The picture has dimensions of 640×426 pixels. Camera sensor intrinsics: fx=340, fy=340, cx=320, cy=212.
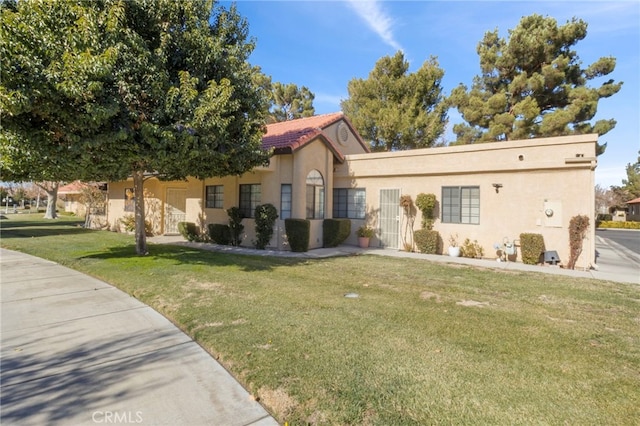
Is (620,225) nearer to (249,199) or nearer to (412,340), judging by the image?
(249,199)

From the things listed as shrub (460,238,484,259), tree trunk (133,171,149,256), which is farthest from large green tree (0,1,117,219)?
shrub (460,238,484,259)

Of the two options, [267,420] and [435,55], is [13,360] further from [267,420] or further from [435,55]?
[435,55]

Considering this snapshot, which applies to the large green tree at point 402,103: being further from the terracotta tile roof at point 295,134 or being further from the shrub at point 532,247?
the shrub at point 532,247

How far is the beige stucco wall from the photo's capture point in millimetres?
11375

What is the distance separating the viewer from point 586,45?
21.3 metres

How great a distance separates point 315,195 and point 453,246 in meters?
6.14

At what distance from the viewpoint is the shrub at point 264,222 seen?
46.2ft

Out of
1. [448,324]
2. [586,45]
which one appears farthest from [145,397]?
[586,45]

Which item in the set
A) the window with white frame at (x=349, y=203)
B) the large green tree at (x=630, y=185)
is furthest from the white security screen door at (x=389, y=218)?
the large green tree at (x=630, y=185)

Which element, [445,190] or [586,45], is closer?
[445,190]

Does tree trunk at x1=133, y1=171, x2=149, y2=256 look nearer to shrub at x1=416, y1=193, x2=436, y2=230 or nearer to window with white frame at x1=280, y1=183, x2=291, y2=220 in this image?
window with white frame at x1=280, y1=183, x2=291, y2=220

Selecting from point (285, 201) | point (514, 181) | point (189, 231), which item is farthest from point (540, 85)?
point (189, 231)

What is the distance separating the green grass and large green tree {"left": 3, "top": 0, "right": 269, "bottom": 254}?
3.25 metres

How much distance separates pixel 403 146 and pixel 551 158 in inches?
538
